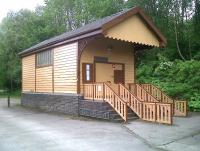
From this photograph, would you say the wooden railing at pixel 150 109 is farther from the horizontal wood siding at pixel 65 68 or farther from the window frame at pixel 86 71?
the horizontal wood siding at pixel 65 68

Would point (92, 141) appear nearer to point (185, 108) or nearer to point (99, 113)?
point (99, 113)

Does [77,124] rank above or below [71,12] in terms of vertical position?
below

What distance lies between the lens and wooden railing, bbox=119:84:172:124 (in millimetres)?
13790

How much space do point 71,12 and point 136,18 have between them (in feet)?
127

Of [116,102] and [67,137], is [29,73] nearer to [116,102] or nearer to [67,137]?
[116,102]

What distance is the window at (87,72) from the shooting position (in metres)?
18.0

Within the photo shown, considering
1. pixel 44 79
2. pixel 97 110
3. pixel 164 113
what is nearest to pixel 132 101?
pixel 97 110

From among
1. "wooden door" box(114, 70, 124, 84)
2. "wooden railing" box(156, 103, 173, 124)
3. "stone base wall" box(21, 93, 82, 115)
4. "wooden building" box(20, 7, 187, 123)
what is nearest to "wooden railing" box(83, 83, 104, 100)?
"wooden building" box(20, 7, 187, 123)

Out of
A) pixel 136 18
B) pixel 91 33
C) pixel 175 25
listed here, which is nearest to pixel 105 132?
pixel 91 33

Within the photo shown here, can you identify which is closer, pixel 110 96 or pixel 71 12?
pixel 110 96

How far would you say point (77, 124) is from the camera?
47.4 ft

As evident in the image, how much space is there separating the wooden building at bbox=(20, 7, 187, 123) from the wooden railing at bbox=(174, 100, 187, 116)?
134 cm

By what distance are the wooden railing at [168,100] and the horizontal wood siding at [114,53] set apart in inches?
94.2

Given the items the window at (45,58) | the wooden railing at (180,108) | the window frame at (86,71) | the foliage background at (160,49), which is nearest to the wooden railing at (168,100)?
the wooden railing at (180,108)
